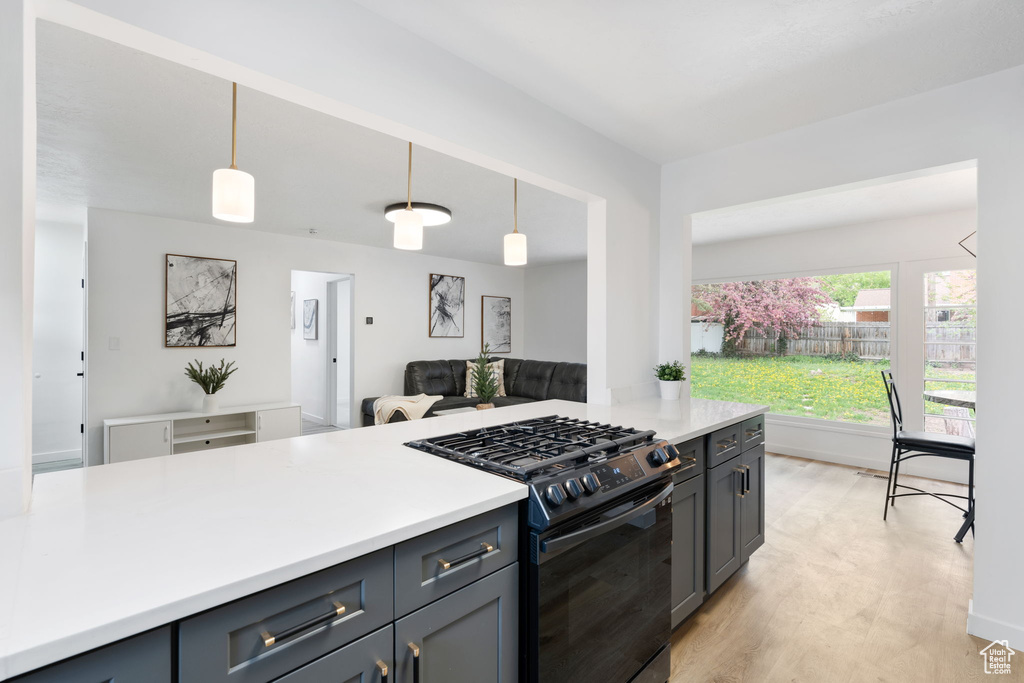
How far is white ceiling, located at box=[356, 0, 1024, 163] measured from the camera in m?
1.62

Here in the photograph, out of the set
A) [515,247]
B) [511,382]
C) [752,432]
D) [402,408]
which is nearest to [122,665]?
[515,247]

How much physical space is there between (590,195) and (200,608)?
2360 mm

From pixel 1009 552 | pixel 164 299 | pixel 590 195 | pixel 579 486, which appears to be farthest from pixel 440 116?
pixel 164 299

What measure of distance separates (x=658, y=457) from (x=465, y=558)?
2.72ft

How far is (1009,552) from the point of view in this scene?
1968 mm

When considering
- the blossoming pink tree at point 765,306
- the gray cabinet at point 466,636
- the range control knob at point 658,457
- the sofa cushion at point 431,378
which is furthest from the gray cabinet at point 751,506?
the sofa cushion at point 431,378

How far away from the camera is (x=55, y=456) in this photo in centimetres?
474

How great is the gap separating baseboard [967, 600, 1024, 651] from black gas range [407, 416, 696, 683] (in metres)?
1.42

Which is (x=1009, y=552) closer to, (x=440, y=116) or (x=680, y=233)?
(x=680, y=233)

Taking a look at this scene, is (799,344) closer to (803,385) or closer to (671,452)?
(803,385)

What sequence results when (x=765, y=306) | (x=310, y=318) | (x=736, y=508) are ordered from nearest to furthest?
1. (x=736, y=508)
2. (x=765, y=306)
3. (x=310, y=318)

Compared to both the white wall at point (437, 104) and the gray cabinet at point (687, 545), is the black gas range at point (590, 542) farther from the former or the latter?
the white wall at point (437, 104)

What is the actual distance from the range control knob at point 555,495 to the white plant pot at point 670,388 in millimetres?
1782

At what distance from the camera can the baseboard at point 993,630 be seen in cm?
194
